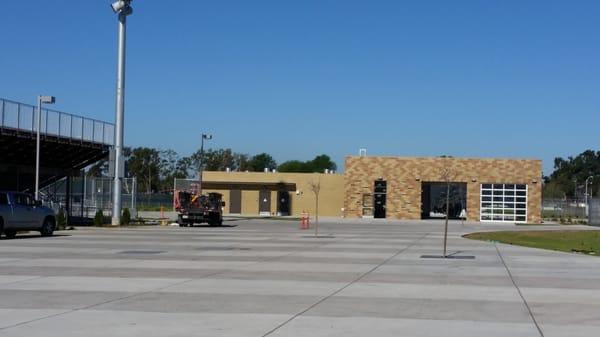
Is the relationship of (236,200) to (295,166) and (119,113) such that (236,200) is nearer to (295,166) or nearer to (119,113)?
(119,113)

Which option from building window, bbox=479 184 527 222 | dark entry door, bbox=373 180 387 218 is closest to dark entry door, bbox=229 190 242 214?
dark entry door, bbox=373 180 387 218

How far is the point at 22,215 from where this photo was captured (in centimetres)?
3247

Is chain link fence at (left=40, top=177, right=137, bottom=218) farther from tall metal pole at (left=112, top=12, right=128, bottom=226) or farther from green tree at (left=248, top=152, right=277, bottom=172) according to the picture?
green tree at (left=248, top=152, right=277, bottom=172)

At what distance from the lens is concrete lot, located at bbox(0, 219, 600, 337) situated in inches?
435

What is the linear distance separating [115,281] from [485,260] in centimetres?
1185

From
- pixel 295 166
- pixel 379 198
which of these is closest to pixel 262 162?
pixel 295 166

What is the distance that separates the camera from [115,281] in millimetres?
16609

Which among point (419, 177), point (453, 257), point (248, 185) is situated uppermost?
point (419, 177)

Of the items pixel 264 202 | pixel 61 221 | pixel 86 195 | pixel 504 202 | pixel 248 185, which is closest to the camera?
pixel 61 221

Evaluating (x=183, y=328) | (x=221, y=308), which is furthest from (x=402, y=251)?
(x=183, y=328)

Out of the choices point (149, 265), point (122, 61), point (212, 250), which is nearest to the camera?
point (149, 265)

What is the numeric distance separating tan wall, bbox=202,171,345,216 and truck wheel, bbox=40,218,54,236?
45994 millimetres

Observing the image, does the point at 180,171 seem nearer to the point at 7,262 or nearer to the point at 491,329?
the point at 7,262

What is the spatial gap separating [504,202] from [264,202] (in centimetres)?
2366
